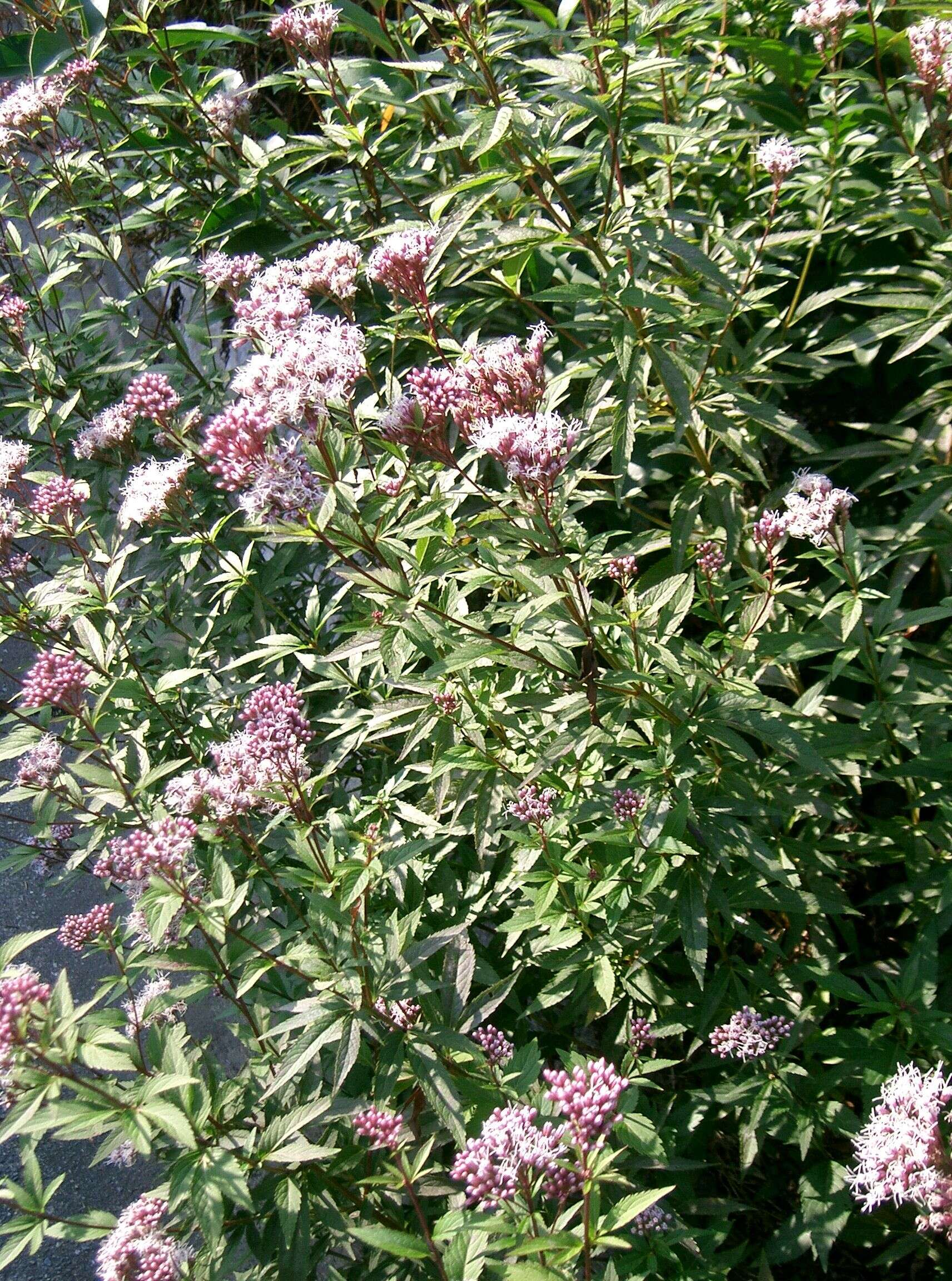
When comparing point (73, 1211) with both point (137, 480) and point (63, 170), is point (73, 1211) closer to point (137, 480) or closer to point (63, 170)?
point (137, 480)

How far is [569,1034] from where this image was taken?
8.14 ft

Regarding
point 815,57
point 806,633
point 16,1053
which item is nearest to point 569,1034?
point 806,633

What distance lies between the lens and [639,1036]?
7.07 ft

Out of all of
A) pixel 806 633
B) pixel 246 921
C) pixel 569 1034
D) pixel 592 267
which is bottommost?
pixel 569 1034

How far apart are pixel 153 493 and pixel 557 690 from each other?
109cm

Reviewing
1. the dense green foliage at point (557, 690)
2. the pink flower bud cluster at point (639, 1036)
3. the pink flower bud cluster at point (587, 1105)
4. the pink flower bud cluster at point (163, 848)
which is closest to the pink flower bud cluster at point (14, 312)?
the dense green foliage at point (557, 690)

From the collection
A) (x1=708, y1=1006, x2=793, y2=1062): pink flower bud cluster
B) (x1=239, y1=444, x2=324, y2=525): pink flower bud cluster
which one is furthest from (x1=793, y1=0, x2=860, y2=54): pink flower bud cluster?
(x1=708, y1=1006, x2=793, y2=1062): pink flower bud cluster

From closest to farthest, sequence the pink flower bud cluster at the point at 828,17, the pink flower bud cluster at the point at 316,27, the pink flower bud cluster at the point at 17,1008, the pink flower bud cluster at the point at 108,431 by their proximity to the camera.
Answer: the pink flower bud cluster at the point at 17,1008
the pink flower bud cluster at the point at 828,17
the pink flower bud cluster at the point at 316,27
the pink flower bud cluster at the point at 108,431

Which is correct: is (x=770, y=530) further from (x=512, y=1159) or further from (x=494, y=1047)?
(x=512, y=1159)

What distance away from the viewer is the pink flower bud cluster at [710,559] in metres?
2.24

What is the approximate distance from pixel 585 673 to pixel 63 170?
2.66 m

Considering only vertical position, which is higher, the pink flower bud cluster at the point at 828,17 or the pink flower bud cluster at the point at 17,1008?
the pink flower bud cluster at the point at 828,17

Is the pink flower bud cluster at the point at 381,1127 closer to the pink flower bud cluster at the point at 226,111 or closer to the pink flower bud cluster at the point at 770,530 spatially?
the pink flower bud cluster at the point at 770,530

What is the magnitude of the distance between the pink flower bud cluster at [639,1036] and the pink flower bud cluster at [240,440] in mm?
1290
